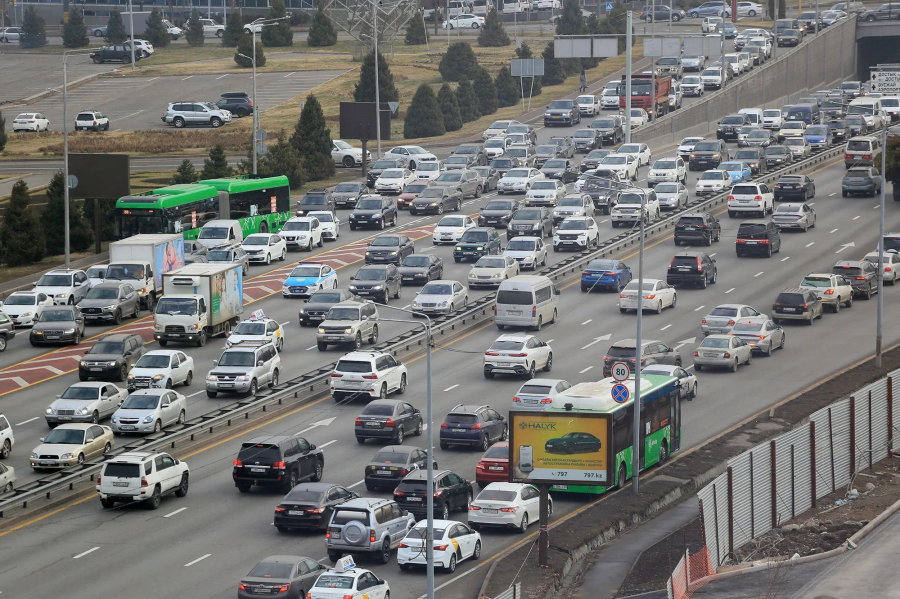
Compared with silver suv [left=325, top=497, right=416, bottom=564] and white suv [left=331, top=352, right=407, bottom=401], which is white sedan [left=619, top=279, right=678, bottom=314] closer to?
white suv [left=331, top=352, right=407, bottom=401]

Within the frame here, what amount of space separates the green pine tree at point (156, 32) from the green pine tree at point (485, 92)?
47389 mm

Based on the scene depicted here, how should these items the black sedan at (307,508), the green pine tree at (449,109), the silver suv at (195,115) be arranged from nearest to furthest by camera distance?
the black sedan at (307,508) → the green pine tree at (449,109) → the silver suv at (195,115)

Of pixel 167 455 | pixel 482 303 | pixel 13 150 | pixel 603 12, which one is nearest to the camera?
pixel 167 455

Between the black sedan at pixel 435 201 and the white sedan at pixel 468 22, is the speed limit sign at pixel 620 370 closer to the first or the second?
the black sedan at pixel 435 201

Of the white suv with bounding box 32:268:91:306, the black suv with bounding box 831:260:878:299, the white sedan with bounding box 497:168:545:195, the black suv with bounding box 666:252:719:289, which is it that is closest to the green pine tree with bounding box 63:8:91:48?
the white sedan with bounding box 497:168:545:195

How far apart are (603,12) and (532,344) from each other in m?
151

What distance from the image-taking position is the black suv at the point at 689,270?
64.9 meters

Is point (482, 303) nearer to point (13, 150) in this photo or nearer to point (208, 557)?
point (208, 557)

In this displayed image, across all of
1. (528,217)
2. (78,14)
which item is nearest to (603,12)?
(78,14)

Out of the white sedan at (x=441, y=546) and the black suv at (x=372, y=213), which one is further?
the black suv at (x=372, y=213)

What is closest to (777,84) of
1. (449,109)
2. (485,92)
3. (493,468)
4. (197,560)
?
(485,92)

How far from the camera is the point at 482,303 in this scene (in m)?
61.1

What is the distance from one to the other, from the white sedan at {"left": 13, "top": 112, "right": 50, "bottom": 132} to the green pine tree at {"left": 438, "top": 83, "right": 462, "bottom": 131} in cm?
3265

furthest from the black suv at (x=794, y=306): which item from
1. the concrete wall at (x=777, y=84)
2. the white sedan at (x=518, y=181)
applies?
the concrete wall at (x=777, y=84)
